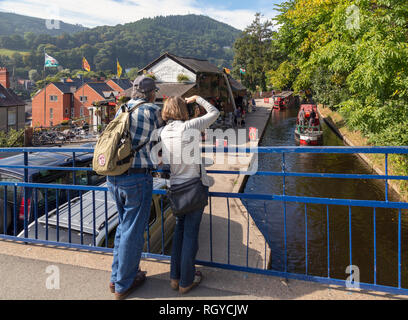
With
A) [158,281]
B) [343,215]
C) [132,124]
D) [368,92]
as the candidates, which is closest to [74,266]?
[158,281]

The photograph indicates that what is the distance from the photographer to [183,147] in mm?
3209

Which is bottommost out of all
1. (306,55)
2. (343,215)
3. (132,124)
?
(343,215)

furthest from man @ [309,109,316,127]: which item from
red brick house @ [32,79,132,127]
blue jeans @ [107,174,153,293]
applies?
red brick house @ [32,79,132,127]

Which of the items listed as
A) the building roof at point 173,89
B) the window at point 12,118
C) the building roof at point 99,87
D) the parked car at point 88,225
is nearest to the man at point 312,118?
the building roof at point 173,89

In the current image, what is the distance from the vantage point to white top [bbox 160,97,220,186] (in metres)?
3.21

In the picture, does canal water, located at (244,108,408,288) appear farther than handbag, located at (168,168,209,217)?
Yes

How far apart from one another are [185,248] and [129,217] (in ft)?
2.10

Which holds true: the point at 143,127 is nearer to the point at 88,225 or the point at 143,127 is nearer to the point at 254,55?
the point at 88,225

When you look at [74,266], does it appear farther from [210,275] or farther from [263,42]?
[263,42]

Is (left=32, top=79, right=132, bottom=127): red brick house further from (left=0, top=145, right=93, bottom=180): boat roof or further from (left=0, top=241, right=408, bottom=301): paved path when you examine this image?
(left=0, top=241, right=408, bottom=301): paved path

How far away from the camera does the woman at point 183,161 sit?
3213 mm
